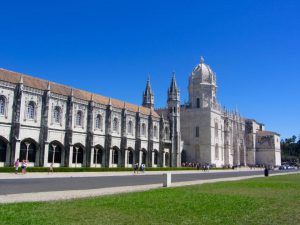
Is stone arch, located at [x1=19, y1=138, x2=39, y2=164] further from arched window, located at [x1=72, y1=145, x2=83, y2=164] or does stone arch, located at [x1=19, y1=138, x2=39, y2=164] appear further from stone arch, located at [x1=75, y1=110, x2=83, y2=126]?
stone arch, located at [x1=75, y1=110, x2=83, y2=126]

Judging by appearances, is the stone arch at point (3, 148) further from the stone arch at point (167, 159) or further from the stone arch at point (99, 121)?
the stone arch at point (167, 159)

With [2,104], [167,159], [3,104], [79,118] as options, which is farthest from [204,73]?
[2,104]

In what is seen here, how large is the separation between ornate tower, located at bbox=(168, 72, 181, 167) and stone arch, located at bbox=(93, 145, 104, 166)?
866 inches

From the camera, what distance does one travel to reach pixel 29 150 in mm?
49188

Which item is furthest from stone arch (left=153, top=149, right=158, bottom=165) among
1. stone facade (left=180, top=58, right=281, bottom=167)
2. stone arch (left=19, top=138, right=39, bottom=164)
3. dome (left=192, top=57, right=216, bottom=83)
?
Result: stone arch (left=19, top=138, right=39, bottom=164)

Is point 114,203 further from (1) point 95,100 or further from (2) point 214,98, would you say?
(2) point 214,98

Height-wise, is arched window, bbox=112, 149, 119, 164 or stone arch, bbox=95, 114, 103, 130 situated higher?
stone arch, bbox=95, 114, 103, 130

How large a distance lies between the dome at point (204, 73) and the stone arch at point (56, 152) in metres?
55.2

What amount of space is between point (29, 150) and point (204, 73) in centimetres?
6195

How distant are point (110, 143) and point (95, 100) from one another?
828 centimetres

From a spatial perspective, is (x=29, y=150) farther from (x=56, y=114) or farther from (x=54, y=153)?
(x=56, y=114)

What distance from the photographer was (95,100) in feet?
209

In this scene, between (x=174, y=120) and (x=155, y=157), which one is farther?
(x=174, y=120)

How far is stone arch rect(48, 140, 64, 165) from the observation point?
170 feet
